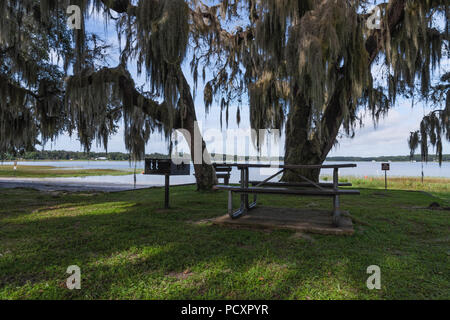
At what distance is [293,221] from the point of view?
397cm

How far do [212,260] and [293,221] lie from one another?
183 centimetres

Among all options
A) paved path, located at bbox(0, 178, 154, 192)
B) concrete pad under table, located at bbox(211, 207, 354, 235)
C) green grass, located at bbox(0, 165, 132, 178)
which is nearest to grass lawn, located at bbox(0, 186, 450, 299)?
concrete pad under table, located at bbox(211, 207, 354, 235)

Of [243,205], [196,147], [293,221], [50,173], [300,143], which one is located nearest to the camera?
[293,221]

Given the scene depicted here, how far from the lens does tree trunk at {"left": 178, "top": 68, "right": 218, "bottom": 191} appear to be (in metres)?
8.30

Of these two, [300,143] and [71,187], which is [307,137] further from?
[71,187]

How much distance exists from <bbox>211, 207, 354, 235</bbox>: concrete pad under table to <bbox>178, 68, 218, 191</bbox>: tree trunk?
4.18 m

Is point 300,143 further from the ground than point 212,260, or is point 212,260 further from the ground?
point 300,143

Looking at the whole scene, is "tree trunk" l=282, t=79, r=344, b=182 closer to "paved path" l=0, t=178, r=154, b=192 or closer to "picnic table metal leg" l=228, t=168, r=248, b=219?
"picnic table metal leg" l=228, t=168, r=248, b=219

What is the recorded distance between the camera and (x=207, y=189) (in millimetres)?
8656

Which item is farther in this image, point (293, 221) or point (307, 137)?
point (307, 137)

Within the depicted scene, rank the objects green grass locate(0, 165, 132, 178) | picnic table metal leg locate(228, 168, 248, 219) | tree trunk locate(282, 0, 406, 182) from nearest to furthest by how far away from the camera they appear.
Answer: 1. picnic table metal leg locate(228, 168, 248, 219)
2. tree trunk locate(282, 0, 406, 182)
3. green grass locate(0, 165, 132, 178)

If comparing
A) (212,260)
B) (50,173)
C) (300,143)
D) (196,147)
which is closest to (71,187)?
(196,147)

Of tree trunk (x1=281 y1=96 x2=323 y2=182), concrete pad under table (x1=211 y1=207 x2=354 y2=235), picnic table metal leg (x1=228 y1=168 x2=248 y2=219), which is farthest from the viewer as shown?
tree trunk (x1=281 y1=96 x2=323 y2=182)

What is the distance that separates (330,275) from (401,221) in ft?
9.78
